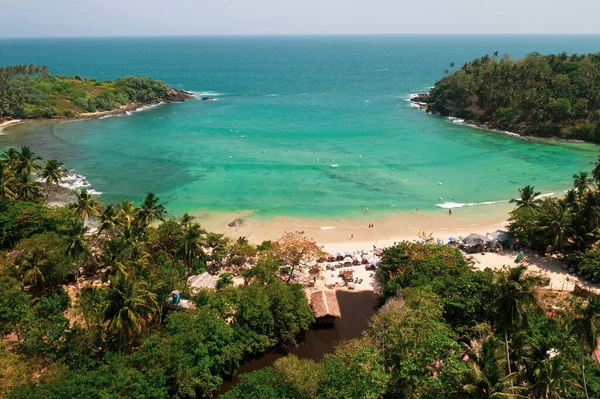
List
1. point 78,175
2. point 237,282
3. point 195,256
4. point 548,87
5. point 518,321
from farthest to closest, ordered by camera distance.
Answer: point 548,87 < point 78,175 < point 237,282 < point 195,256 < point 518,321

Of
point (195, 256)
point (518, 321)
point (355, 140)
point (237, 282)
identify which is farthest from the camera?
point (355, 140)

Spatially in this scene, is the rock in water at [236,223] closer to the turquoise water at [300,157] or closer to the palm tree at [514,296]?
the turquoise water at [300,157]

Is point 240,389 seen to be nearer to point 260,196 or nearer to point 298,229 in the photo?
point 298,229

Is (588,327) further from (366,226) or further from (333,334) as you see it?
(366,226)

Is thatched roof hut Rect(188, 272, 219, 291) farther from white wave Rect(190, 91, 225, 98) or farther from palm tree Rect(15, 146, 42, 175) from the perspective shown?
white wave Rect(190, 91, 225, 98)

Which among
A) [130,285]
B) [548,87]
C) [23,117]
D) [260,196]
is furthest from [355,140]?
[23,117]

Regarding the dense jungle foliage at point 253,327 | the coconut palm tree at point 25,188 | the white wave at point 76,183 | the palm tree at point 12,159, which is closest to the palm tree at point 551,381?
the dense jungle foliage at point 253,327

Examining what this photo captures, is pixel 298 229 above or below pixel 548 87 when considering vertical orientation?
below

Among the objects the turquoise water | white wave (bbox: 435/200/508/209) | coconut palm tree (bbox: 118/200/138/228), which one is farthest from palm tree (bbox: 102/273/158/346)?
white wave (bbox: 435/200/508/209)

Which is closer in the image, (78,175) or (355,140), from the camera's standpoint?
(78,175)
